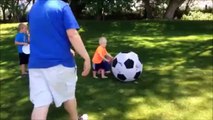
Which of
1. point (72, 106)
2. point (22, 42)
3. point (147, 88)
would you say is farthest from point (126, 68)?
point (72, 106)

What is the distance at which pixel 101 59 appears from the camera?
293 inches

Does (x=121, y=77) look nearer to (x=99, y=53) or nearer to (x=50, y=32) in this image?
(x=99, y=53)

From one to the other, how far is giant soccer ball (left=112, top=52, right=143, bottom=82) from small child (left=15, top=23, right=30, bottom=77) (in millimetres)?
1647

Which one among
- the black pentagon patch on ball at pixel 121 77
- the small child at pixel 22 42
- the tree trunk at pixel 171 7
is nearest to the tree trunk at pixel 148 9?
the tree trunk at pixel 171 7

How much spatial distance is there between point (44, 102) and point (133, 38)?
893cm

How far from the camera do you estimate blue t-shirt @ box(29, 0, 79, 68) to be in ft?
12.3

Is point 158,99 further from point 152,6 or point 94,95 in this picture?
point 152,6

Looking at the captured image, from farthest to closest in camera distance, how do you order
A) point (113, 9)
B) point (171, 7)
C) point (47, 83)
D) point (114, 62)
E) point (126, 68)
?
1. point (171, 7)
2. point (113, 9)
3. point (114, 62)
4. point (126, 68)
5. point (47, 83)

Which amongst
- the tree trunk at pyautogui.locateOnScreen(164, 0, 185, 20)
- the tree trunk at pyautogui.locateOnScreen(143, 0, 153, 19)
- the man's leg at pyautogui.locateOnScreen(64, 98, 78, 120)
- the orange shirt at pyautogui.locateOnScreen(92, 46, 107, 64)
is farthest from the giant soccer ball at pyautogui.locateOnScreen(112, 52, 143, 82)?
the tree trunk at pyautogui.locateOnScreen(143, 0, 153, 19)

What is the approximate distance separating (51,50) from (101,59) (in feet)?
12.0

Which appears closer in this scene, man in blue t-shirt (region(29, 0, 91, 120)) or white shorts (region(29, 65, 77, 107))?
man in blue t-shirt (region(29, 0, 91, 120))

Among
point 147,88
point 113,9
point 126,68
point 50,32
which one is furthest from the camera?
point 113,9

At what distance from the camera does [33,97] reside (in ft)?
12.8

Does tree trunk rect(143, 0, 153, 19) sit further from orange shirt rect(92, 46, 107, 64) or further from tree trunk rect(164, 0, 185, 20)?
orange shirt rect(92, 46, 107, 64)
